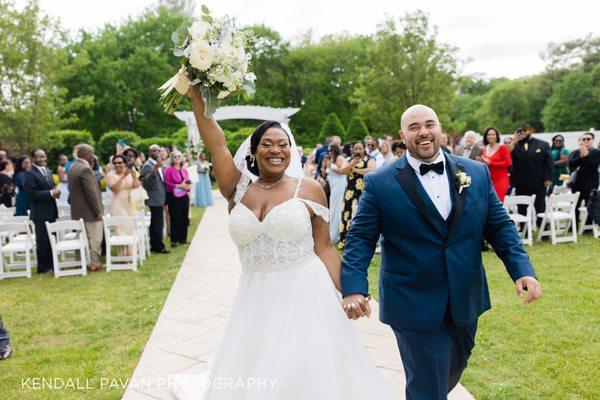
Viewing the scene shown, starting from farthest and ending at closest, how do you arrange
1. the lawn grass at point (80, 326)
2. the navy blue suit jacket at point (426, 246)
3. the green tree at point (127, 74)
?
the green tree at point (127, 74), the lawn grass at point (80, 326), the navy blue suit jacket at point (426, 246)

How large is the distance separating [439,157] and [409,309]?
3.16 feet

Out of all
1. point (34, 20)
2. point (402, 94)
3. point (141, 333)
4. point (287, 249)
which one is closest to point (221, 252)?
point (141, 333)

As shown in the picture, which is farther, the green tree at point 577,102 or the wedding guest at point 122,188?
the green tree at point 577,102

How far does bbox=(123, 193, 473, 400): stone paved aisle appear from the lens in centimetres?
454

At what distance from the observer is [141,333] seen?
19.6 feet

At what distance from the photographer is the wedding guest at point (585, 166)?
1075cm

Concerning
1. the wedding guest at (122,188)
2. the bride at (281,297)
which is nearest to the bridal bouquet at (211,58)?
the bride at (281,297)

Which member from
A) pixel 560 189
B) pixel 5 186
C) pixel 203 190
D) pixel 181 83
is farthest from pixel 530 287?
pixel 203 190

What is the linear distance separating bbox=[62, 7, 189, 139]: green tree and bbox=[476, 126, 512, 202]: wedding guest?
118ft

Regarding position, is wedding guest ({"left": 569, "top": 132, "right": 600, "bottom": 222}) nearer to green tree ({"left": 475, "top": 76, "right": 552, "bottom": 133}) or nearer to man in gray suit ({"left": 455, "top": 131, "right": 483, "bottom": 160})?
man in gray suit ({"left": 455, "top": 131, "right": 483, "bottom": 160})

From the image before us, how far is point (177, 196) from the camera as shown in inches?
462

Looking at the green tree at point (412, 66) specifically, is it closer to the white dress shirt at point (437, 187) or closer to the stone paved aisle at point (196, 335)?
the stone paved aisle at point (196, 335)

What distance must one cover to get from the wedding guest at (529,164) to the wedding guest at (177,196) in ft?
23.6

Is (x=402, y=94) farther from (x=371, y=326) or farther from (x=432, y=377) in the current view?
(x=432, y=377)
